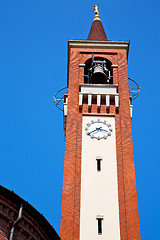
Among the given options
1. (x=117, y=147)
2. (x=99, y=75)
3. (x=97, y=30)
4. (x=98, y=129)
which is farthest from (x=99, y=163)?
(x=97, y=30)

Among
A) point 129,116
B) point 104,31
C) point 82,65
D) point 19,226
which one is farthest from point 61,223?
point 104,31

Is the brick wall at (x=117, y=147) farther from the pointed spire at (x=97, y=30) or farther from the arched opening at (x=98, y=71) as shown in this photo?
the pointed spire at (x=97, y=30)

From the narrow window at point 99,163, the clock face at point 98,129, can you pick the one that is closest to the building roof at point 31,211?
the narrow window at point 99,163

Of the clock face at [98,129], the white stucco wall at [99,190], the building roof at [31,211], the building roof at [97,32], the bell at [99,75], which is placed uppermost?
the building roof at [97,32]

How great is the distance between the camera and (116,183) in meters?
25.0

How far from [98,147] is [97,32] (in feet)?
38.7

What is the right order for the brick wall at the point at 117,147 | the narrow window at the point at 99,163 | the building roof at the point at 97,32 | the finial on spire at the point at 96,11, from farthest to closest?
the finial on spire at the point at 96,11, the building roof at the point at 97,32, the narrow window at the point at 99,163, the brick wall at the point at 117,147

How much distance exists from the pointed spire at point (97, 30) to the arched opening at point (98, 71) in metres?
3.12

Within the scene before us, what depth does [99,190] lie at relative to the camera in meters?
24.6

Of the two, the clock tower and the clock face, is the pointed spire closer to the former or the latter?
the clock tower

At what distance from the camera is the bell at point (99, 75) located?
30.5 metres

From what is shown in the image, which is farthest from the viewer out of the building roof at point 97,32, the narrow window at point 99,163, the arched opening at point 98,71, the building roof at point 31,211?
the building roof at point 97,32

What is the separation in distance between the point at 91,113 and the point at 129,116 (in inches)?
80.2

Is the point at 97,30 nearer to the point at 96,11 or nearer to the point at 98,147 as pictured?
the point at 96,11
